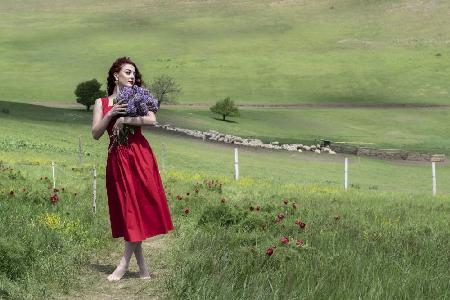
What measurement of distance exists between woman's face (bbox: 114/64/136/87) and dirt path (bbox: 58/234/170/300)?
215 centimetres

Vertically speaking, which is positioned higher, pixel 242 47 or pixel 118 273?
pixel 242 47

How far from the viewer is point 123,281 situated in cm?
745

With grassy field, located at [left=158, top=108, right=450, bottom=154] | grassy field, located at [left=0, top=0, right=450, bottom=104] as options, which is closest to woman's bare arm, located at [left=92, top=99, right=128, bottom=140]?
grassy field, located at [left=158, top=108, right=450, bottom=154]

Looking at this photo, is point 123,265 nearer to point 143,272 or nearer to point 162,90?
point 143,272

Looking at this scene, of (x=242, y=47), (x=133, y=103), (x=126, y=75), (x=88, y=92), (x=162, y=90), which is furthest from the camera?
(x=242, y=47)

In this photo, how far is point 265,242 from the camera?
7.53 m

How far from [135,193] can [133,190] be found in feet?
0.14

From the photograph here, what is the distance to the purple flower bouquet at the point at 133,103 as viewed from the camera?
24.8 ft

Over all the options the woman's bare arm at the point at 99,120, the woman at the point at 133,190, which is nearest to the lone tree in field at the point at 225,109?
the woman's bare arm at the point at 99,120

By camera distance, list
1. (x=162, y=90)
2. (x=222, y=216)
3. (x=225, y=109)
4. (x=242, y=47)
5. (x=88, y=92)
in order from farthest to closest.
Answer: (x=242, y=47) → (x=162, y=90) → (x=225, y=109) → (x=88, y=92) → (x=222, y=216)

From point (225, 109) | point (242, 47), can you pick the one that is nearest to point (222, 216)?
point (225, 109)

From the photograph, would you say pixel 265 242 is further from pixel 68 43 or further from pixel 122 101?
pixel 68 43

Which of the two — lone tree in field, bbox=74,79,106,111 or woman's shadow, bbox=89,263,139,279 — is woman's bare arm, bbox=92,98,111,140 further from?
lone tree in field, bbox=74,79,106,111

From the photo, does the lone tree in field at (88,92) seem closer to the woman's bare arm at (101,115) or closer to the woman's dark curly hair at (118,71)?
the woman's dark curly hair at (118,71)
